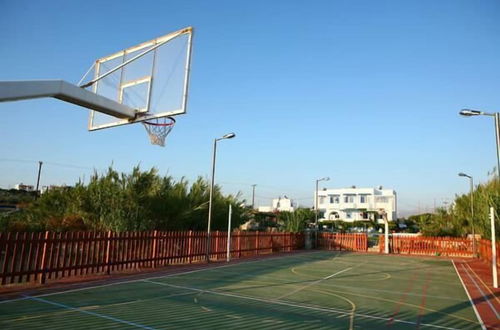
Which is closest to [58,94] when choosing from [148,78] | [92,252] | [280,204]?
[148,78]

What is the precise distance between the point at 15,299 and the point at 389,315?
8451 millimetres

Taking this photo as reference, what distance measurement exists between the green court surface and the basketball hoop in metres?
4.33

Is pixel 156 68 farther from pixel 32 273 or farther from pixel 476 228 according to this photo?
pixel 476 228

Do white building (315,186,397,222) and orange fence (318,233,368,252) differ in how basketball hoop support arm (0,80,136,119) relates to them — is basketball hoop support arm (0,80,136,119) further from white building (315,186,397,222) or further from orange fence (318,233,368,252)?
white building (315,186,397,222)

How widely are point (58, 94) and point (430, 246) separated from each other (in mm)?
29084

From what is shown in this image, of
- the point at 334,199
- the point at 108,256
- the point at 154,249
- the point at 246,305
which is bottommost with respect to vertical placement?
the point at 246,305

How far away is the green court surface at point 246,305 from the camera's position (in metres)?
7.18

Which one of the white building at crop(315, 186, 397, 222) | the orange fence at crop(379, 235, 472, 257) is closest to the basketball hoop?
the orange fence at crop(379, 235, 472, 257)

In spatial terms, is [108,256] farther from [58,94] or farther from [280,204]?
[280,204]

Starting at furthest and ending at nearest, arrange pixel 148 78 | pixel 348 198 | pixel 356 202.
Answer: pixel 348 198, pixel 356 202, pixel 148 78

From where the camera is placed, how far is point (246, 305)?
8836mm

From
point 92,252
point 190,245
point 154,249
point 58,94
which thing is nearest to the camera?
point 58,94

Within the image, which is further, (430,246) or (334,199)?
(334,199)

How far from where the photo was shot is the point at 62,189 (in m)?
25.2
